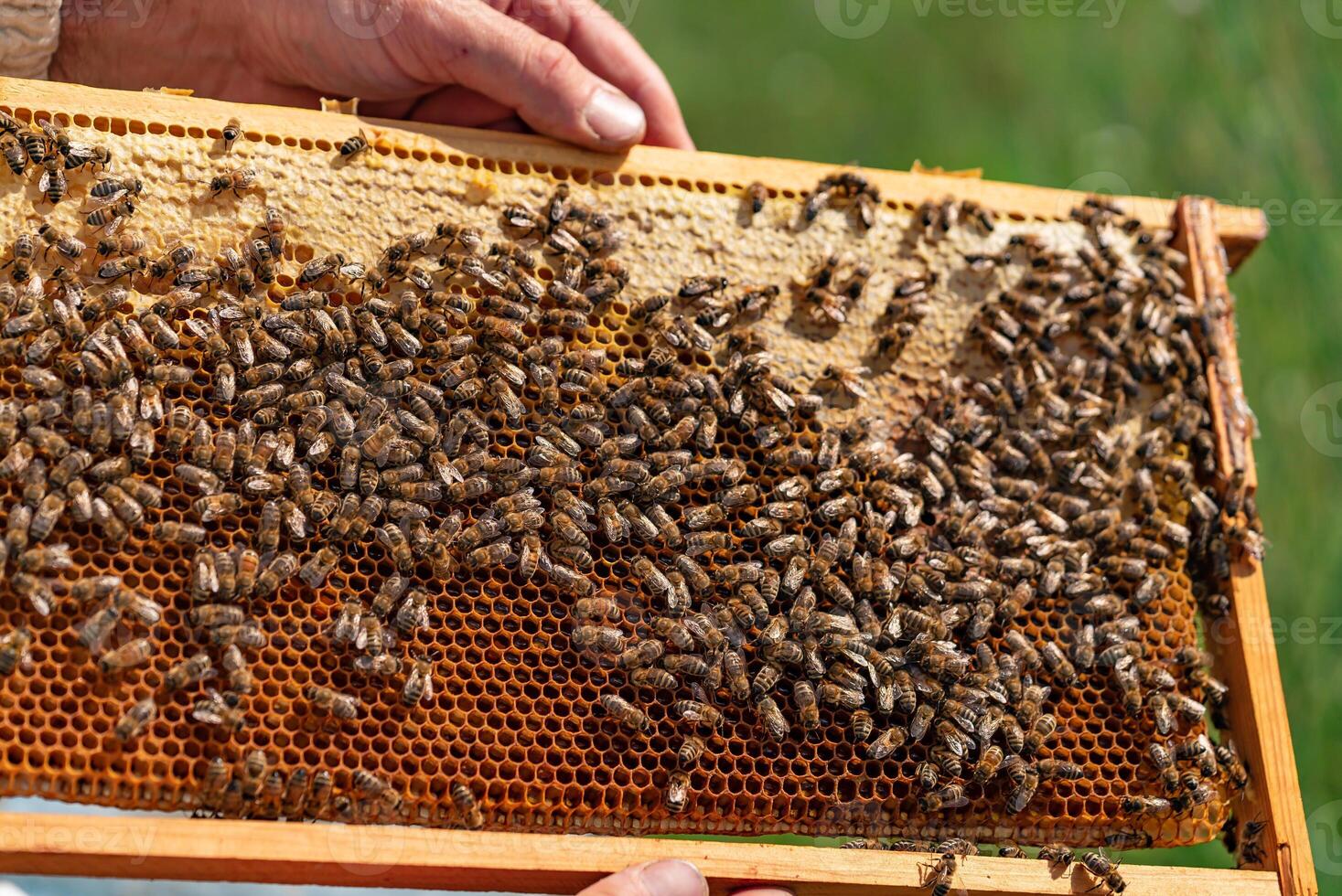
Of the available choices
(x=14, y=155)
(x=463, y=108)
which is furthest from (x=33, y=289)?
(x=463, y=108)

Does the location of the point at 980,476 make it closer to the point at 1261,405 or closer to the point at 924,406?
the point at 924,406

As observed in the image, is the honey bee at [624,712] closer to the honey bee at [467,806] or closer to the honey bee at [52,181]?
the honey bee at [467,806]

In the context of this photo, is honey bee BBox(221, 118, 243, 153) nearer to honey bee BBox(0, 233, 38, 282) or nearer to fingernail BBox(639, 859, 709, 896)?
honey bee BBox(0, 233, 38, 282)

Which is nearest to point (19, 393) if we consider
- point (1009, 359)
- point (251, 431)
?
point (251, 431)

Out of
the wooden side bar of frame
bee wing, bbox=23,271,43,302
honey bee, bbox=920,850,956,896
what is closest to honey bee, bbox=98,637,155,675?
bee wing, bbox=23,271,43,302

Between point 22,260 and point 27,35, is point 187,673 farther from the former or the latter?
point 27,35
